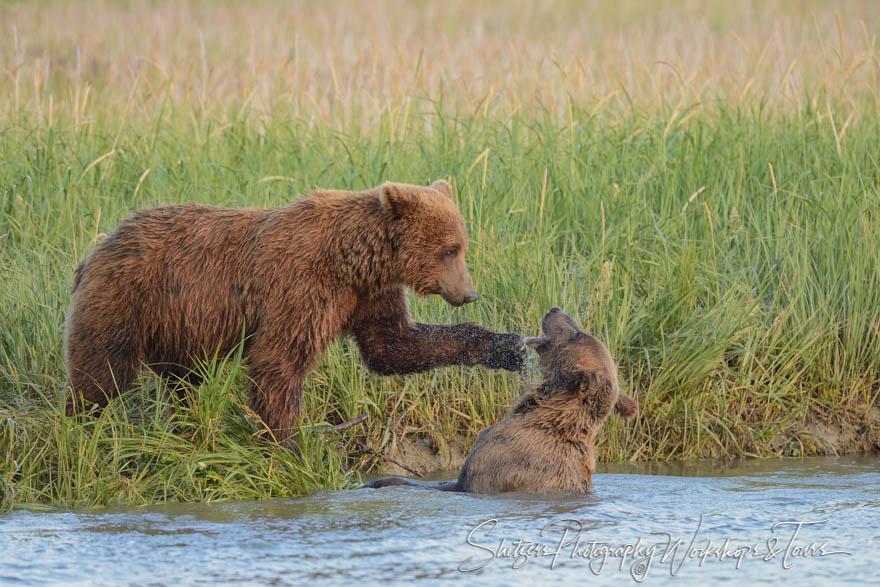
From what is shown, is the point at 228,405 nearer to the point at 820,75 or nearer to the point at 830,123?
the point at 830,123

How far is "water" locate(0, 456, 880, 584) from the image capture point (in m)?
4.33

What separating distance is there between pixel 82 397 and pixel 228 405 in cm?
73

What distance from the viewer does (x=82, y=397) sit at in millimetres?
5836

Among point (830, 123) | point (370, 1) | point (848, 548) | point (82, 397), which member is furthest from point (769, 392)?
point (370, 1)

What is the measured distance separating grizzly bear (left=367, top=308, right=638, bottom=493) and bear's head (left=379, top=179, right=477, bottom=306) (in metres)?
0.52

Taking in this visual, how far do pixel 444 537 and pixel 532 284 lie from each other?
276 centimetres

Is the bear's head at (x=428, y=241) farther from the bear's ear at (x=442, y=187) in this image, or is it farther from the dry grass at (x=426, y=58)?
the dry grass at (x=426, y=58)

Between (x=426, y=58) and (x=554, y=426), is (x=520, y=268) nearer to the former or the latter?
(x=554, y=426)

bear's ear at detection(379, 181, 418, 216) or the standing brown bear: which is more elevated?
bear's ear at detection(379, 181, 418, 216)

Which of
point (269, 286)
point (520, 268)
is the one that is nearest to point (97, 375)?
point (269, 286)

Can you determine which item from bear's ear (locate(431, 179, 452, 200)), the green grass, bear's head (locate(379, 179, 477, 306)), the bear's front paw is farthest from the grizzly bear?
bear's ear (locate(431, 179, 452, 200))

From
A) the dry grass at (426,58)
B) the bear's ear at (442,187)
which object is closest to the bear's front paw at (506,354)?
the bear's ear at (442,187)

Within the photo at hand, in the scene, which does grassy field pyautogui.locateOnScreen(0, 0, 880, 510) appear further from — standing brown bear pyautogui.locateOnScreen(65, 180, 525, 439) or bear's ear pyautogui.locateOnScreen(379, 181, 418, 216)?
bear's ear pyautogui.locateOnScreen(379, 181, 418, 216)

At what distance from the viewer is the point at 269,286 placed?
5.86 meters
